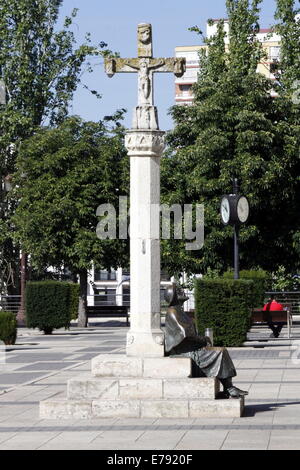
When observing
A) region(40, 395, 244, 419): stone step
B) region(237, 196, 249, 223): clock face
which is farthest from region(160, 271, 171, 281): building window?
region(40, 395, 244, 419): stone step

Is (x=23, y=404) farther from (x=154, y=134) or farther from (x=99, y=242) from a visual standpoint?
(x=99, y=242)

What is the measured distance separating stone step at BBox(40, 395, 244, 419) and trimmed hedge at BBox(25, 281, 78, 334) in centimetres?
2118

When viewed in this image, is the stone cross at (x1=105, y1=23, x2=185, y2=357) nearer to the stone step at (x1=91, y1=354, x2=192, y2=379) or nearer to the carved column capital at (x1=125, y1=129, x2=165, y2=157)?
the carved column capital at (x1=125, y1=129, x2=165, y2=157)

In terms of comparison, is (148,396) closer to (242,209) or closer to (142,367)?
(142,367)

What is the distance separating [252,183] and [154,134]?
23.8 m

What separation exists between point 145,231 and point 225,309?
11.7 meters

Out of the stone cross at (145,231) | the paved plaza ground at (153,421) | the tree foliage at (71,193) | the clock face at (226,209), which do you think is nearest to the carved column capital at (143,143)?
the stone cross at (145,231)

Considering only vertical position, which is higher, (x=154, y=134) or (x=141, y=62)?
(x=141, y=62)

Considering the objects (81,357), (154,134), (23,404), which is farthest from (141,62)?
(81,357)

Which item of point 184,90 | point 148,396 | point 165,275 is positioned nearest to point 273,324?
point 148,396

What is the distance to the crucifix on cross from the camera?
1422cm

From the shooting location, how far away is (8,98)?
46562 mm

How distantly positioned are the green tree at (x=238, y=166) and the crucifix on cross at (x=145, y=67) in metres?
23.2

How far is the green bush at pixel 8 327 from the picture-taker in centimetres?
2780
